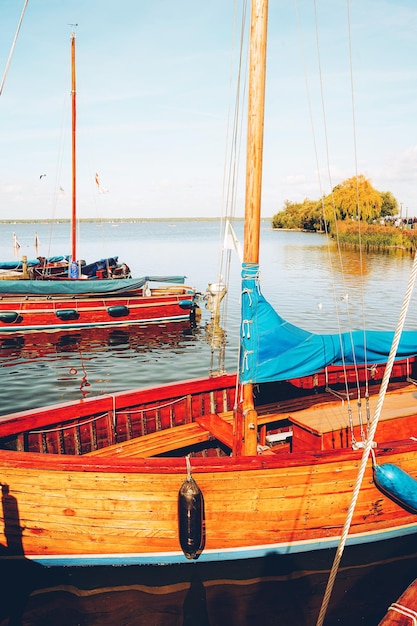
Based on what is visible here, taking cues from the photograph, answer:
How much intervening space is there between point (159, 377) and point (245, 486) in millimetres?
11260

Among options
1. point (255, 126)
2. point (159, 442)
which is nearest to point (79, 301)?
point (159, 442)

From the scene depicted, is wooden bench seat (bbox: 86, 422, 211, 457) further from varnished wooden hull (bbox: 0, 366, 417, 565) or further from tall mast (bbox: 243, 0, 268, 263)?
tall mast (bbox: 243, 0, 268, 263)

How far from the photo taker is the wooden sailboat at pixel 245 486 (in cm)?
645

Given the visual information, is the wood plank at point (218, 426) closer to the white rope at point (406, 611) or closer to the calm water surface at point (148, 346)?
the calm water surface at point (148, 346)

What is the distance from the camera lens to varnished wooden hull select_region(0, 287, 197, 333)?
2308 centimetres

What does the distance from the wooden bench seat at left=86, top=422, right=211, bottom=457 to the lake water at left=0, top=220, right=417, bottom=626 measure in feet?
6.25

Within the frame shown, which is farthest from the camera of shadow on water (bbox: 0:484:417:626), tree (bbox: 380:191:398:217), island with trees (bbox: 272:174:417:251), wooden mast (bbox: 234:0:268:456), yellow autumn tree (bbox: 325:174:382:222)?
tree (bbox: 380:191:398:217)

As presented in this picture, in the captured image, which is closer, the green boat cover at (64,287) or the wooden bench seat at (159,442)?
the wooden bench seat at (159,442)

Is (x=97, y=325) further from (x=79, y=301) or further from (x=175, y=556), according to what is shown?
(x=175, y=556)

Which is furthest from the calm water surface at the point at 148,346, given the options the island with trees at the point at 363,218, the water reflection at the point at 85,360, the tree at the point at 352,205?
the tree at the point at 352,205

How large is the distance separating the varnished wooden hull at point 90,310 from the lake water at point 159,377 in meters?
0.60

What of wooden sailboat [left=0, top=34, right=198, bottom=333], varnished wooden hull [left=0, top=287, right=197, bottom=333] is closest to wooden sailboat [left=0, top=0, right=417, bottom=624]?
wooden sailboat [left=0, top=34, right=198, bottom=333]

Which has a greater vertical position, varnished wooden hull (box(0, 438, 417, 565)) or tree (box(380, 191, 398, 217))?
tree (box(380, 191, 398, 217))

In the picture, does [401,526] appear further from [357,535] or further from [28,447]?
[28,447]
